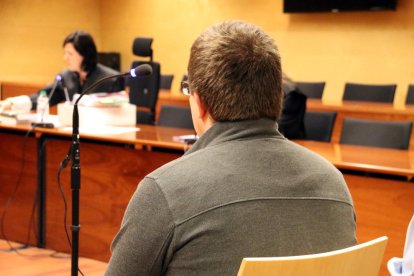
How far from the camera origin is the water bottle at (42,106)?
4604 mm

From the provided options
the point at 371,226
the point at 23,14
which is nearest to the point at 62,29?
the point at 23,14

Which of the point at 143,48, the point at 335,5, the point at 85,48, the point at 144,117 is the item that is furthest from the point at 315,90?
the point at 85,48

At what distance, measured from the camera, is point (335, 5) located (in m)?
8.22

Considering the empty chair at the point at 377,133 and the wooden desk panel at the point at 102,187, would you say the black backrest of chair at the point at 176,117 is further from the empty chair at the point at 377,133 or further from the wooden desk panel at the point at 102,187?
the empty chair at the point at 377,133

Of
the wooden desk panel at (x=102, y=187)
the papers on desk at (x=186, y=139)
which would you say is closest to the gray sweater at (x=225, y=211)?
the papers on desk at (x=186, y=139)

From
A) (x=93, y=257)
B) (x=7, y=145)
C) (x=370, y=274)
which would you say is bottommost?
(x=93, y=257)

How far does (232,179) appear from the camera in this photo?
1.40 m

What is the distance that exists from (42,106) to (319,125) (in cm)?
191

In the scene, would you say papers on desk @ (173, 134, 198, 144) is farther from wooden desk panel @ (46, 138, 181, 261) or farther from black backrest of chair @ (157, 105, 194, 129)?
black backrest of chair @ (157, 105, 194, 129)

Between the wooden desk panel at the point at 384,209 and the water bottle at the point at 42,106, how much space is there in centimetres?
222

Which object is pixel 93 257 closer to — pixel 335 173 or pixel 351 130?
pixel 351 130

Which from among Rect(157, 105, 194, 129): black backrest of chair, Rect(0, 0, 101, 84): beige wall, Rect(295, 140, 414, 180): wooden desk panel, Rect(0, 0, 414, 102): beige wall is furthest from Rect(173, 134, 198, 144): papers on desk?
Rect(0, 0, 101, 84): beige wall

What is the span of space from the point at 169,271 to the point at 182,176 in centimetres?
20

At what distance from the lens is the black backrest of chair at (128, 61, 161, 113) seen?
5578 mm
